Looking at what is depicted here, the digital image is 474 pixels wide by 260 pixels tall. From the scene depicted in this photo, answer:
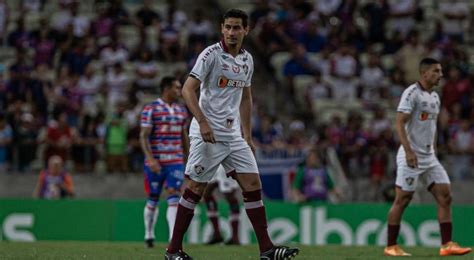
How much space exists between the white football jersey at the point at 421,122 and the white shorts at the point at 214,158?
12.5ft

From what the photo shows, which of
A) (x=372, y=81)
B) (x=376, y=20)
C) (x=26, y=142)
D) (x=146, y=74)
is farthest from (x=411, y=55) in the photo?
(x=26, y=142)

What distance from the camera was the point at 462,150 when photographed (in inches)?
1030

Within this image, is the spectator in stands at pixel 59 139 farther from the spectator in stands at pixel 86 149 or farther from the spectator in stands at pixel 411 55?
the spectator in stands at pixel 411 55

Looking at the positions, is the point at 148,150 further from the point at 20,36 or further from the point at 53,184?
the point at 20,36

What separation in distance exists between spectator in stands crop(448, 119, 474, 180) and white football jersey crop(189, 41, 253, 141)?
13269mm

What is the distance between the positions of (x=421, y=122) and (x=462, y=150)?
998cm

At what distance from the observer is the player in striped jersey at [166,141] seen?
1772cm

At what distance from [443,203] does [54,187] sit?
35.3 feet

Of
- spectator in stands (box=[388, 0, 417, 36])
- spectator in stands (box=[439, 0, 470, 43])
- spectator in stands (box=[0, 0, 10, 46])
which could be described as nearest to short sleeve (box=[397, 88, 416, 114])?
spectator in stands (box=[388, 0, 417, 36])

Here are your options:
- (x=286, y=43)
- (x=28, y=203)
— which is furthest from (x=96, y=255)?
(x=286, y=43)

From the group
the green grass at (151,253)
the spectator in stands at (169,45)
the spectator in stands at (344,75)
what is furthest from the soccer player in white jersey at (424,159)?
the spectator in stands at (169,45)

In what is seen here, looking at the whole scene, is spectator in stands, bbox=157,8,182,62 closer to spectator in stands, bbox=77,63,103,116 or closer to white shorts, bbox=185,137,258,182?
spectator in stands, bbox=77,63,103,116

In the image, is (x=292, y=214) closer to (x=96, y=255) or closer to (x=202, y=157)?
(x=96, y=255)

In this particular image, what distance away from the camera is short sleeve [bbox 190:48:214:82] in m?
13.1
